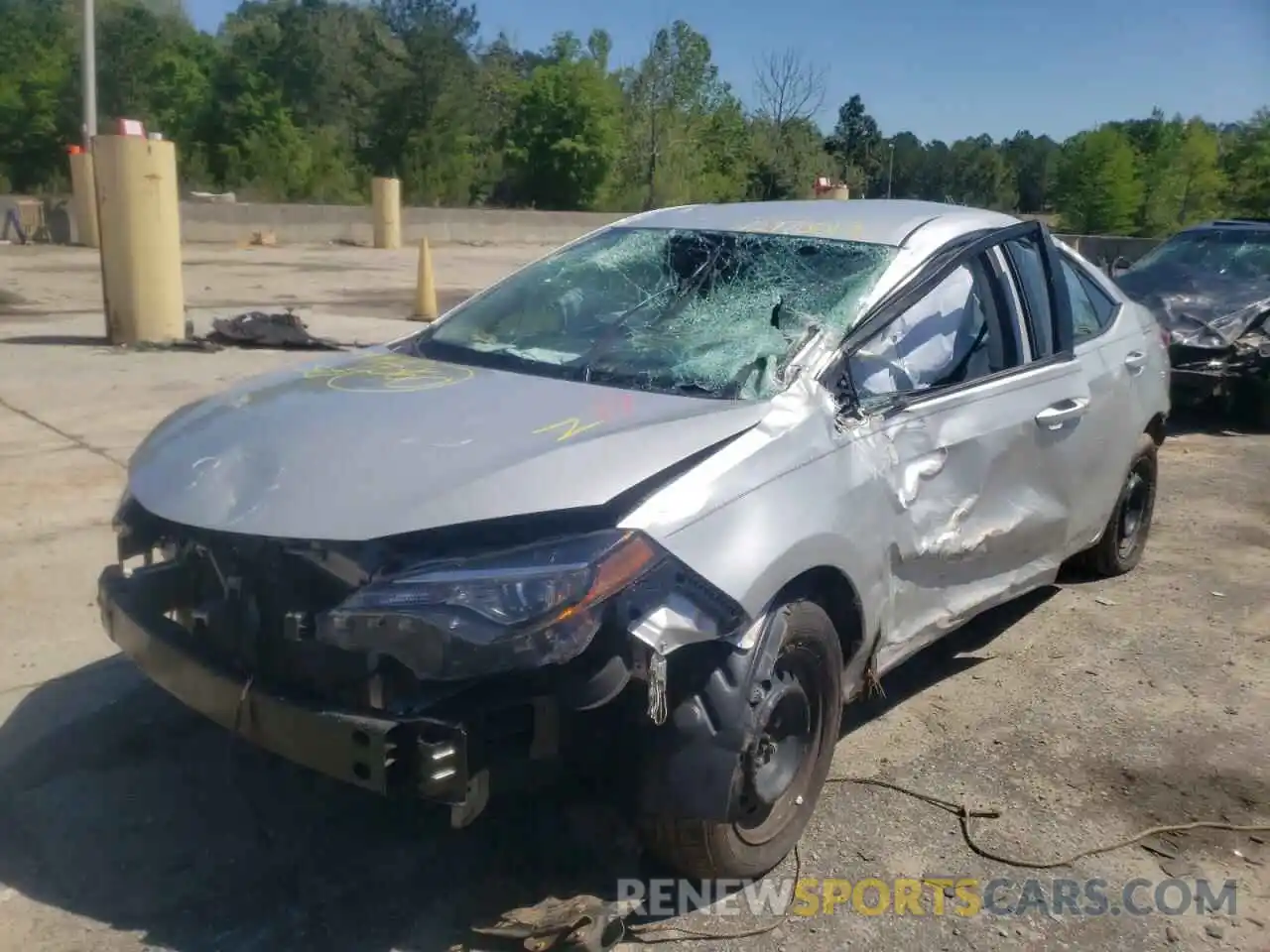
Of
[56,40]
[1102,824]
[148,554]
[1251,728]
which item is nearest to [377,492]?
[148,554]

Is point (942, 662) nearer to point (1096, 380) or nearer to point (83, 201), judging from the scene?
point (1096, 380)

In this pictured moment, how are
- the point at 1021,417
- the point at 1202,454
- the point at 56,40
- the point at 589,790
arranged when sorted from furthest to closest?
1. the point at 56,40
2. the point at 1202,454
3. the point at 1021,417
4. the point at 589,790

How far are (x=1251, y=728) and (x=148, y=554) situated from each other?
3.74 m

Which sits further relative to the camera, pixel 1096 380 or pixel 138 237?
pixel 138 237

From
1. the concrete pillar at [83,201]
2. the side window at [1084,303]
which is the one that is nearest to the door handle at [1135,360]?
the side window at [1084,303]

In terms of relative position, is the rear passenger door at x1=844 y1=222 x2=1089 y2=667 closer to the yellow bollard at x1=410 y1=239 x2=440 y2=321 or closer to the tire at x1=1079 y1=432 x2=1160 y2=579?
the tire at x1=1079 y1=432 x2=1160 y2=579

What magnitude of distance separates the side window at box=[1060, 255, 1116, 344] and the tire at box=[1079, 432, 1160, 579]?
0.61 m

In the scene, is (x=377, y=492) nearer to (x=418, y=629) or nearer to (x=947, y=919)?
(x=418, y=629)

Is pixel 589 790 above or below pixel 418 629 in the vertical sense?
below

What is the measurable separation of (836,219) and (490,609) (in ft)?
7.65

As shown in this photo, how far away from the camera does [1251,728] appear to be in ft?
14.3

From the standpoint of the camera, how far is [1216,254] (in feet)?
34.5

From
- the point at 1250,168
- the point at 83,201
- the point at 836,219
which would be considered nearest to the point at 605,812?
the point at 836,219

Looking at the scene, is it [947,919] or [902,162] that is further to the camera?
[902,162]
